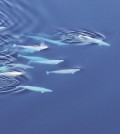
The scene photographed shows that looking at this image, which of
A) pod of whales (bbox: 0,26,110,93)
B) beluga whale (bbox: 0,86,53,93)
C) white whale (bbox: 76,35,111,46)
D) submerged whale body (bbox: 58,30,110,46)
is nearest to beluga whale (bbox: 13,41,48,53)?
pod of whales (bbox: 0,26,110,93)

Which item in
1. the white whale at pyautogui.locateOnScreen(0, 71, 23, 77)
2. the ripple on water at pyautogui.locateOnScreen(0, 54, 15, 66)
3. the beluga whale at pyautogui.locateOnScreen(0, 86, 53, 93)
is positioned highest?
the ripple on water at pyautogui.locateOnScreen(0, 54, 15, 66)

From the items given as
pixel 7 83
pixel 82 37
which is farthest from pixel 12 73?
pixel 82 37

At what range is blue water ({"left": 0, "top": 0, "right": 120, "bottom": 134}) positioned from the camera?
580 centimetres

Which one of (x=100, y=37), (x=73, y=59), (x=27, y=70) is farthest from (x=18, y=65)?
(x=100, y=37)

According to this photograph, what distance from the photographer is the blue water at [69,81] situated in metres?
5.80

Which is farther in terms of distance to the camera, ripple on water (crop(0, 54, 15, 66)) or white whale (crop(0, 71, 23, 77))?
ripple on water (crop(0, 54, 15, 66))

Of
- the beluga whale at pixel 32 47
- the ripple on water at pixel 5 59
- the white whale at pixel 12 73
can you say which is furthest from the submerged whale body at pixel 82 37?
the white whale at pixel 12 73

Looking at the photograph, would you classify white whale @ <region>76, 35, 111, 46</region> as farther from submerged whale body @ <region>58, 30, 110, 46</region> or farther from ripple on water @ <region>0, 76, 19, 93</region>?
ripple on water @ <region>0, 76, 19, 93</region>

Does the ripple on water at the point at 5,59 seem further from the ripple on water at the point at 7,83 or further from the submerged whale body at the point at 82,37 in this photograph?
the submerged whale body at the point at 82,37

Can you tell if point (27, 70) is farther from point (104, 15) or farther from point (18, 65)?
point (104, 15)

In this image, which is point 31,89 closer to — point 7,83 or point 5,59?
point 7,83

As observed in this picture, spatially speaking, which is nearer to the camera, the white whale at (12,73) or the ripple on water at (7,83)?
the ripple on water at (7,83)

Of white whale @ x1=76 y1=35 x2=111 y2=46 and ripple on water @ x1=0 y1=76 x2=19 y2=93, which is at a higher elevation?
white whale @ x1=76 y1=35 x2=111 y2=46

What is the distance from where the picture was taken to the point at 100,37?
7.25m
